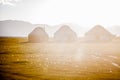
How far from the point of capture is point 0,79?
82.4 ft

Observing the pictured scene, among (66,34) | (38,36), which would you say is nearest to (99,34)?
(66,34)

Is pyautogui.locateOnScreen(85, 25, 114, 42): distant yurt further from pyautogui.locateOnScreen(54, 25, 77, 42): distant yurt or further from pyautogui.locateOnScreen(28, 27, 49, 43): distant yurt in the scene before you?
pyautogui.locateOnScreen(28, 27, 49, 43): distant yurt

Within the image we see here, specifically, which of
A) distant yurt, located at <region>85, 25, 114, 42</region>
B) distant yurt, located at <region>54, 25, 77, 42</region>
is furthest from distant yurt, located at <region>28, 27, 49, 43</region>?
distant yurt, located at <region>85, 25, 114, 42</region>

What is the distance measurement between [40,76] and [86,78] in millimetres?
4403

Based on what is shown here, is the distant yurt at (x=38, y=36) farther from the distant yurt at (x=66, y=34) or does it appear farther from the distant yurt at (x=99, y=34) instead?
the distant yurt at (x=99, y=34)

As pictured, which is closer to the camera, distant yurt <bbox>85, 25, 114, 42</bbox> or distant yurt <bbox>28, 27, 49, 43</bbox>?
distant yurt <bbox>85, 25, 114, 42</bbox>

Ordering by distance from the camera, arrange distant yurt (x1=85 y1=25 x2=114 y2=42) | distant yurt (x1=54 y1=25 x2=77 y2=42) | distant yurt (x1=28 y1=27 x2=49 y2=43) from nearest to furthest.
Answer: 1. distant yurt (x1=54 y1=25 x2=77 y2=42)
2. distant yurt (x1=85 y1=25 x2=114 y2=42)
3. distant yurt (x1=28 y1=27 x2=49 y2=43)

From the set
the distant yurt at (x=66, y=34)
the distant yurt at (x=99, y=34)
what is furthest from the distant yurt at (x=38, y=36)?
the distant yurt at (x=99, y=34)

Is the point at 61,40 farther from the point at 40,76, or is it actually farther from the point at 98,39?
the point at 40,76

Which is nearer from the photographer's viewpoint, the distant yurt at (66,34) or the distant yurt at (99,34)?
the distant yurt at (66,34)

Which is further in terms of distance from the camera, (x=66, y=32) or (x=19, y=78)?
(x=66, y=32)

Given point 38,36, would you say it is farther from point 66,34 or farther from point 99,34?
point 99,34

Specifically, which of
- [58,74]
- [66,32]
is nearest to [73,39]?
[66,32]

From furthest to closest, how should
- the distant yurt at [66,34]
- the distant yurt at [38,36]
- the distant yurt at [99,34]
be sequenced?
the distant yurt at [38,36] → the distant yurt at [99,34] → the distant yurt at [66,34]
